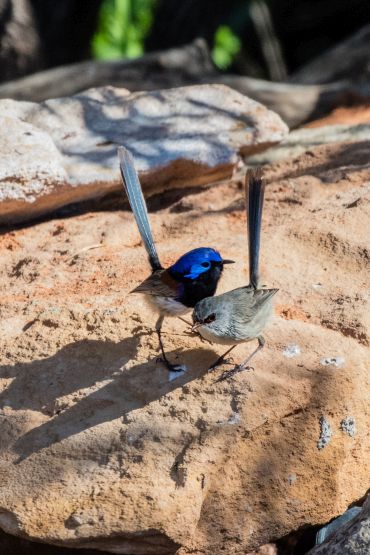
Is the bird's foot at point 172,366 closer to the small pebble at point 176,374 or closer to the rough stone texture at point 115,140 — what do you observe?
the small pebble at point 176,374

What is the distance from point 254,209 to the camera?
4633mm

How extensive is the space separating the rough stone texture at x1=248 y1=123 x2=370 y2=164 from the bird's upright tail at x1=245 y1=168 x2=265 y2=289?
254 cm

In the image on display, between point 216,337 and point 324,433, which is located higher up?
point 216,337

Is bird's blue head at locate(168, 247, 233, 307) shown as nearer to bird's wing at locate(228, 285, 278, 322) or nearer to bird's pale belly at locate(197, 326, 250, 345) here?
bird's wing at locate(228, 285, 278, 322)

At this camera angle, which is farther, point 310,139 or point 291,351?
point 310,139

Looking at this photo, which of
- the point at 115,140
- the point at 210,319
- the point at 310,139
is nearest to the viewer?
the point at 210,319

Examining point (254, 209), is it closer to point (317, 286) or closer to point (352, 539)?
point (317, 286)

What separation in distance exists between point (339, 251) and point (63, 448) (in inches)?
86.6

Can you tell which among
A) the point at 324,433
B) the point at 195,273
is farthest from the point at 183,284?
the point at 324,433

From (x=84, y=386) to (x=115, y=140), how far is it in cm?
273

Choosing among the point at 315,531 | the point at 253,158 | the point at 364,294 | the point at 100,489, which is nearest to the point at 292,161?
the point at 253,158

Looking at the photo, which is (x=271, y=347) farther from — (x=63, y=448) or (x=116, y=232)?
(x=116, y=232)

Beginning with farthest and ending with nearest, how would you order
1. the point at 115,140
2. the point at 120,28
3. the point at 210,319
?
the point at 120,28 < the point at 115,140 < the point at 210,319

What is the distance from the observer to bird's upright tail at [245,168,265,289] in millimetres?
4566
